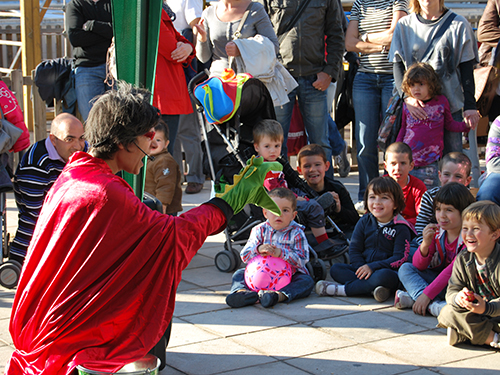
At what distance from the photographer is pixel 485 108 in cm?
755

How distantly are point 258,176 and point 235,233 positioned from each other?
267cm

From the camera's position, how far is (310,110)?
7.20m

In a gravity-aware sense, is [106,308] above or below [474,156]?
above

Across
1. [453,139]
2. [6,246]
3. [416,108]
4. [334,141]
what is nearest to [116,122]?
[6,246]

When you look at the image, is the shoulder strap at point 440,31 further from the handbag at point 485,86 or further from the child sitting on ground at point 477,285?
the child sitting on ground at point 477,285

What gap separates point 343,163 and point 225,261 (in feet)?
15.4

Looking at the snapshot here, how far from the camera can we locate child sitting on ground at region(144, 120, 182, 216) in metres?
5.80

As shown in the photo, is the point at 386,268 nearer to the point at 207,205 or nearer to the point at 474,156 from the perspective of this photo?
the point at 207,205

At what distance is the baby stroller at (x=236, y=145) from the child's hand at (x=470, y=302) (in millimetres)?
1687

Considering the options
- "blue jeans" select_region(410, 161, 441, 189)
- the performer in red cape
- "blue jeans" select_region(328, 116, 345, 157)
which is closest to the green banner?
the performer in red cape

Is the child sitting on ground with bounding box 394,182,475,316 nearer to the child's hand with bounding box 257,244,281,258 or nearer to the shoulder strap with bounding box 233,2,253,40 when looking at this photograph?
the child's hand with bounding box 257,244,281,258

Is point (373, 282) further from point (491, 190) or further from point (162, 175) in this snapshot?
point (162, 175)

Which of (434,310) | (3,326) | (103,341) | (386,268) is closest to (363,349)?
(434,310)

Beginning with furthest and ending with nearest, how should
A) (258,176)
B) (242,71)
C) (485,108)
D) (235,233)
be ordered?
(485,108)
(242,71)
(235,233)
(258,176)
